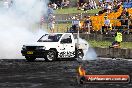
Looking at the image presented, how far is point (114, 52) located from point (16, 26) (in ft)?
25.0

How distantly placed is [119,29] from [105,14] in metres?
3.29

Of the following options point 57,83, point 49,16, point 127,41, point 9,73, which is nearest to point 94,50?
point 127,41

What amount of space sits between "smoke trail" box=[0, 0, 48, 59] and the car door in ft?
16.5

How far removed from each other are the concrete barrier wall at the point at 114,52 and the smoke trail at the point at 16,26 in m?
4.54

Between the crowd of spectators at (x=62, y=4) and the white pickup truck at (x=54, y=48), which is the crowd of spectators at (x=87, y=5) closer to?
the crowd of spectators at (x=62, y=4)

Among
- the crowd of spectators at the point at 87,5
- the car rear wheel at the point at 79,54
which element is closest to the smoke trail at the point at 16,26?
the car rear wheel at the point at 79,54

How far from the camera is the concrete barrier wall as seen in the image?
115 feet

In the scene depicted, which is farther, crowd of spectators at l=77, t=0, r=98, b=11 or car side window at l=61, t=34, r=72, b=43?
crowd of spectators at l=77, t=0, r=98, b=11

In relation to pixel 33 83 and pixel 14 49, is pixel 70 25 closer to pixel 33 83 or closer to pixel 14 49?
pixel 14 49

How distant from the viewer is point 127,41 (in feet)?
131

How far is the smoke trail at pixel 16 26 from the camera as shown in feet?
120

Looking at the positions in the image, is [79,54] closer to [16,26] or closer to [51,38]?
[51,38]

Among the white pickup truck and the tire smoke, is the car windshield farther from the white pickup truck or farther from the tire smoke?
the tire smoke

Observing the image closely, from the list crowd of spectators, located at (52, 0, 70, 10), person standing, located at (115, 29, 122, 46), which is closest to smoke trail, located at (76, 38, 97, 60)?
person standing, located at (115, 29, 122, 46)
